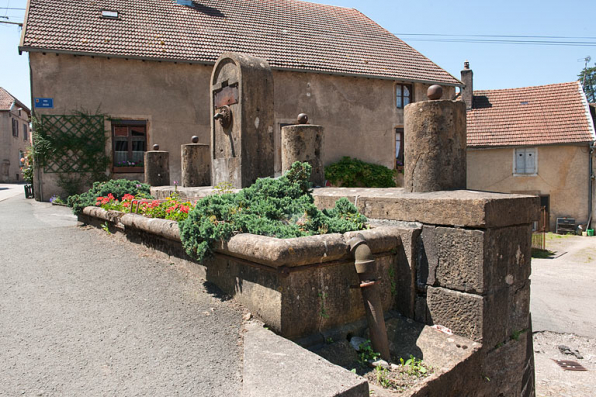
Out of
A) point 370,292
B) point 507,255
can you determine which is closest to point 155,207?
point 370,292

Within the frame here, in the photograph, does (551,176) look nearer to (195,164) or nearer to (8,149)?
(195,164)

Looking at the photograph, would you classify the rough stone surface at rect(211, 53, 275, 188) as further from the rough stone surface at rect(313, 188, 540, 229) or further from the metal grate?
the metal grate

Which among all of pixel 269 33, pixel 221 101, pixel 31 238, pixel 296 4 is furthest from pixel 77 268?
pixel 296 4

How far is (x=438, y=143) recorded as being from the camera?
377cm

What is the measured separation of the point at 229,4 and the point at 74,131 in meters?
8.36

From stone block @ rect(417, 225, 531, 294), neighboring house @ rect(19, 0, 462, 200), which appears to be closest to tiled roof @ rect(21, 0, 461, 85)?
neighboring house @ rect(19, 0, 462, 200)

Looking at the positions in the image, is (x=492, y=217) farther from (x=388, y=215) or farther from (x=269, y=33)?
(x=269, y=33)

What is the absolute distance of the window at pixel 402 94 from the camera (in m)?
18.0

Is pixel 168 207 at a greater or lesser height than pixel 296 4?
lesser

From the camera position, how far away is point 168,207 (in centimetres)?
569

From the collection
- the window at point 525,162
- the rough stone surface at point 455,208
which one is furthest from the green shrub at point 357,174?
the rough stone surface at point 455,208

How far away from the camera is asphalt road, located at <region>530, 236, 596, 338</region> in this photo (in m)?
7.25

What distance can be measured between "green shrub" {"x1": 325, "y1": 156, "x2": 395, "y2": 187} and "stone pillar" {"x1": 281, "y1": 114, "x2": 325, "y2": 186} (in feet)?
33.4

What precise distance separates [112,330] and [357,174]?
14376 millimetres
